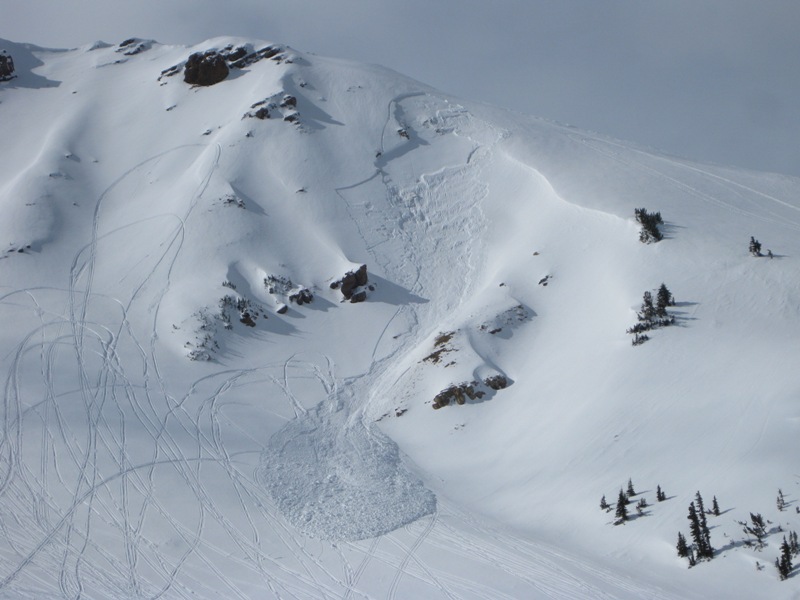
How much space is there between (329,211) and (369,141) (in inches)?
323

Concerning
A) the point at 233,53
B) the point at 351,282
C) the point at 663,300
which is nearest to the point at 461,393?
the point at 663,300

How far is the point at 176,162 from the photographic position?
41000mm

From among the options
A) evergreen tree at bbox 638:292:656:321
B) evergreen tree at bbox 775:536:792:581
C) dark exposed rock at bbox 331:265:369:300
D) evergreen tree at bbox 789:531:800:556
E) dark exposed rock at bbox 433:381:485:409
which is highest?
dark exposed rock at bbox 331:265:369:300

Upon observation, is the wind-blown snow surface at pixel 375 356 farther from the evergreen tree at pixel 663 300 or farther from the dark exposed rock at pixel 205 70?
the dark exposed rock at pixel 205 70

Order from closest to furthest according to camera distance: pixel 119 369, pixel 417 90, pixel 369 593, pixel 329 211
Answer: pixel 369 593
pixel 119 369
pixel 329 211
pixel 417 90

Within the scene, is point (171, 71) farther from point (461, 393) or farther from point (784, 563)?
point (784, 563)

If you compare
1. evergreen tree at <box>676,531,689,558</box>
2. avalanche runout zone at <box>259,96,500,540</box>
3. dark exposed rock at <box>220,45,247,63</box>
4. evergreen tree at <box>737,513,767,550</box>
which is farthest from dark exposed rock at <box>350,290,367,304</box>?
dark exposed rock at <box>220,45,247,63</box>

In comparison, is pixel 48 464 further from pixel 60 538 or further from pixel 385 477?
pixel 385 477

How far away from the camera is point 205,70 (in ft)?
170

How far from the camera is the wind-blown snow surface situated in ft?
55.5

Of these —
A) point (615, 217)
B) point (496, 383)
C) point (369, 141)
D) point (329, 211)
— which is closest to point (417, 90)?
point (369, 141)

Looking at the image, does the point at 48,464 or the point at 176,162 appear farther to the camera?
the point at 176,162

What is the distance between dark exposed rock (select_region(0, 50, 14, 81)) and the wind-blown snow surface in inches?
431

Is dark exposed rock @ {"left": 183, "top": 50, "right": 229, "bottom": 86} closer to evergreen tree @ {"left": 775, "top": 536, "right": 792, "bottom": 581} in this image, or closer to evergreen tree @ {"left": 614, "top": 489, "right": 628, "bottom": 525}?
evergreen tree @ {"left": 614, "top": 489, "right": 628, "bottom": 525}
